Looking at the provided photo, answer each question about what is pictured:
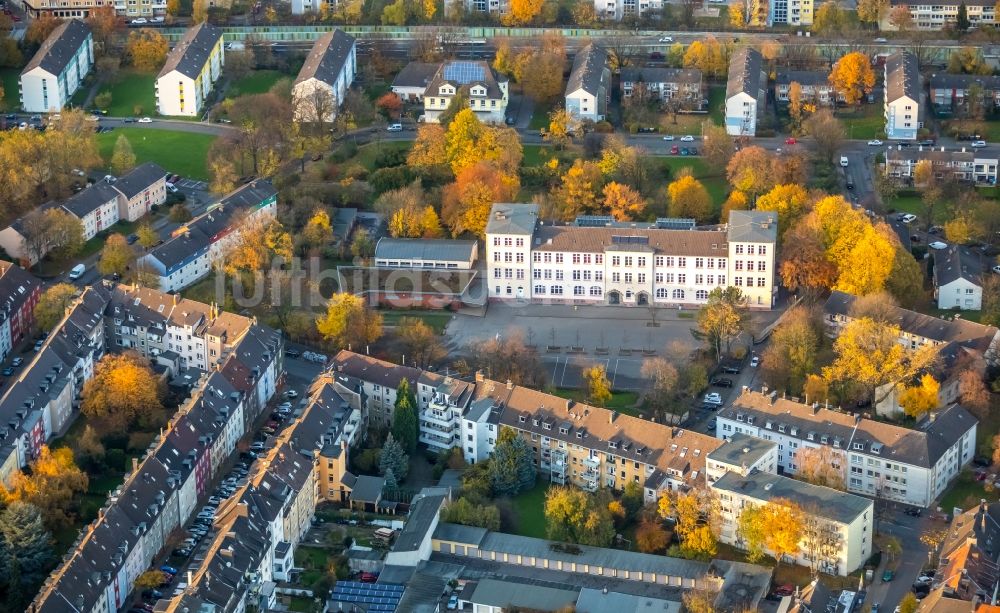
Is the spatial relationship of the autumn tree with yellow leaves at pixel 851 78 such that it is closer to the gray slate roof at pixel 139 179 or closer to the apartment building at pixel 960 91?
the apartment building at pixel 960 91

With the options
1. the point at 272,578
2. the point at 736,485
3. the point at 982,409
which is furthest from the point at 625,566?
the point at 982,409

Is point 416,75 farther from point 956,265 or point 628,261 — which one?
point 956,265

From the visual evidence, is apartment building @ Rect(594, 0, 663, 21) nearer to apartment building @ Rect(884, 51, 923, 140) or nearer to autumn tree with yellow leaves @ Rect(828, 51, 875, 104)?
autumn tree with yellow leaves @ Rect(828, 51, 875, 104)

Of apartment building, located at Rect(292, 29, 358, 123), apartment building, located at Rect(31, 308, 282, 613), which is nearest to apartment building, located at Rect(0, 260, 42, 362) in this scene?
apartment building, located at Rect(31, 308, 282, 613)

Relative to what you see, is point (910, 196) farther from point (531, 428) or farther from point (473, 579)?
point (473, 579)

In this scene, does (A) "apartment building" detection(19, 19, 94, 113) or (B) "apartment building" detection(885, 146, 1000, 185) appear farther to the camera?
(A) "apartment building" detection(19, 19, 94, 113)

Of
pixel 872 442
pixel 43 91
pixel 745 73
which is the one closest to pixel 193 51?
pixel 43 91

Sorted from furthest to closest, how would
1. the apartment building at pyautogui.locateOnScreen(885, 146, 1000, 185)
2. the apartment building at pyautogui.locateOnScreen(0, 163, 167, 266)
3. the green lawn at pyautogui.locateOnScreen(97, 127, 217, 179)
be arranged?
1. the green lawn at pyautogui.locateOnScreen(97, 127, 217, 179)
2. the apartment building at pyautogui.locateOnScreen(885, 146, 1000, 185)
3. the apartment building at pyautogui.locateOnScreen(0, 163, 167, 266)
